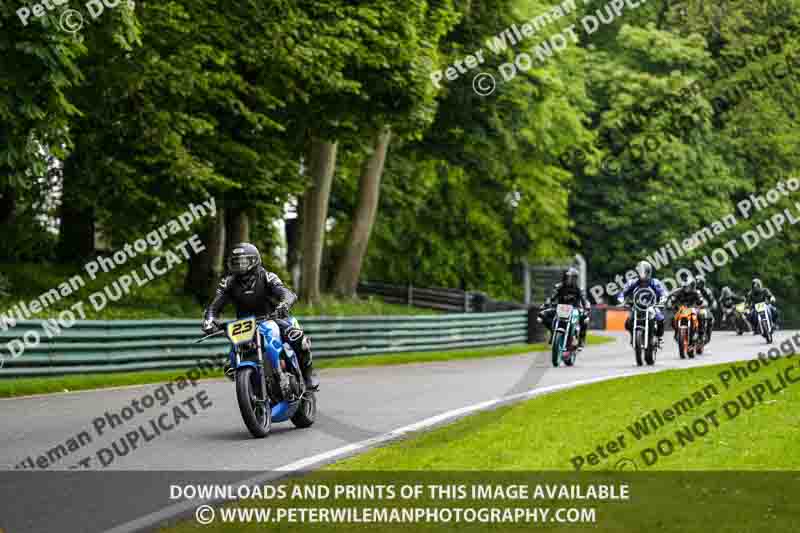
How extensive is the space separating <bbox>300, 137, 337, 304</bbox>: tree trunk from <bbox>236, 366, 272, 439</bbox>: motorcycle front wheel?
23394mm

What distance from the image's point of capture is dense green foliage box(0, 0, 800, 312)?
1077 inches

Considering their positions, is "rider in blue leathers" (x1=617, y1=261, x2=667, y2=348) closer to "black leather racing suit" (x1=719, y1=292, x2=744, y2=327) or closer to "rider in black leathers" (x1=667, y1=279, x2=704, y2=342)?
"rider in black leathers" (x1=667, y1=279, x2=704, y2=342)

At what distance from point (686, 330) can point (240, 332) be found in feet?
53.9

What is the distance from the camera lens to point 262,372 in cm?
1263

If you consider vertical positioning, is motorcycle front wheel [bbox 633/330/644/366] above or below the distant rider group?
below

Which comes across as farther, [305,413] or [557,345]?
[557,345]

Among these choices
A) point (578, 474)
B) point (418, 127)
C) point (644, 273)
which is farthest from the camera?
point (418, 127)

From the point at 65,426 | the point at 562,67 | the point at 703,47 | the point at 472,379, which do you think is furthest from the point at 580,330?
the point at 703,47

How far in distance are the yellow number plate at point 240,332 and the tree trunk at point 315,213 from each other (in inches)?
925

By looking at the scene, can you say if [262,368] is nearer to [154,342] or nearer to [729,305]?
[154,342]

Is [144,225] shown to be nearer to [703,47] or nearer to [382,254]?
[382,254]

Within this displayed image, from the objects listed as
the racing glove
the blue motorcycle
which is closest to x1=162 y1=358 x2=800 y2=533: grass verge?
the blue motorcycle

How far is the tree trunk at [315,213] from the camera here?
36.1m

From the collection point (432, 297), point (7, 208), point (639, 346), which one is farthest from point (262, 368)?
point (432, 297)
